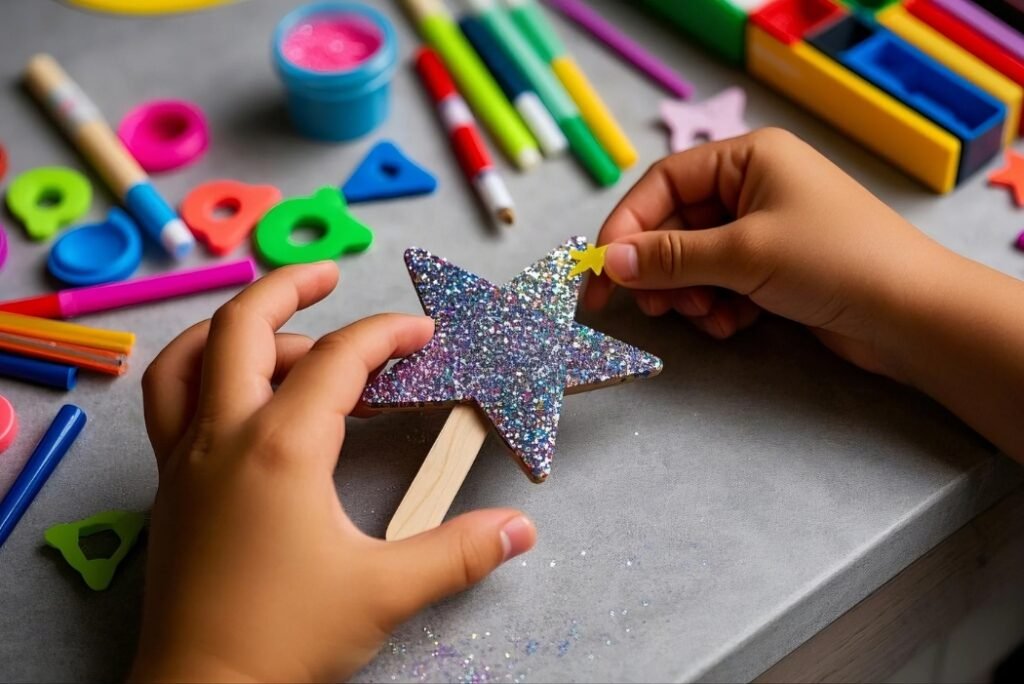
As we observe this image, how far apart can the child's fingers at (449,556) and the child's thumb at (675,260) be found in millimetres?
215

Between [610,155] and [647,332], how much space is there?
0.19m

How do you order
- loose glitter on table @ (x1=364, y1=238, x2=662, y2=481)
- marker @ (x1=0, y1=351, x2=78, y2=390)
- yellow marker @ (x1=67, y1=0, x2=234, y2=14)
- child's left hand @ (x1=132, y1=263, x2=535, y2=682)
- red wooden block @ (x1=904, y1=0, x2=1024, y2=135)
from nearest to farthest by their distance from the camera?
child's left hand @ (x1=132, y1=263, x2=535, y2=682), loose glitter on table @ (x1=364, y1=238, x2=662, y2=481), marker @ (x1=0, y1=351, x2=78, y2=390), red wooden block @ (x1=904, y1=0, x2=1024, y2=135), yellow marker @ (x1=67, y1=0, x2=234, y2=14)

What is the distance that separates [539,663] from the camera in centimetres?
64

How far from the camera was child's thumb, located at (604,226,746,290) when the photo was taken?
0.74 meters

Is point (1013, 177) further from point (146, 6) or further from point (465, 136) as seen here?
point (146, 6)

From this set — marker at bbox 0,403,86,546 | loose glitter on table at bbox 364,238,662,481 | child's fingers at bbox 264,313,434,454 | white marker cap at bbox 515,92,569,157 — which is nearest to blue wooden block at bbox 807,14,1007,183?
white marker cap at bbox 515,92,569,157

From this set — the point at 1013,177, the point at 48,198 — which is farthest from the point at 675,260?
the point at 48,198

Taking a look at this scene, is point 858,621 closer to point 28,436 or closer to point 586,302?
point 586,302

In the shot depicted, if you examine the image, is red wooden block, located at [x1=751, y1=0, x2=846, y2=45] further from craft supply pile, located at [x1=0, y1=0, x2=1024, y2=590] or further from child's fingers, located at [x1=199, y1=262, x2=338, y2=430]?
child's fingers, located at [x1=199, y1=262, x2=338, y2=430]

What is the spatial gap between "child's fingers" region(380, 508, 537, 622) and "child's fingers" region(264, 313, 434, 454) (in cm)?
7

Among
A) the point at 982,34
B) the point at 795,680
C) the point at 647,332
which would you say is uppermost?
the point at 982,34

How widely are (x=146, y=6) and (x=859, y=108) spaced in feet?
2.25

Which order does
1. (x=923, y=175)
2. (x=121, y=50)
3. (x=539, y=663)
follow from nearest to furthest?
(x=539, y=663)
(x=923, y=175)
(x=121, y=50)

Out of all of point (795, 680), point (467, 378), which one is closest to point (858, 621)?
point (795, 680)
